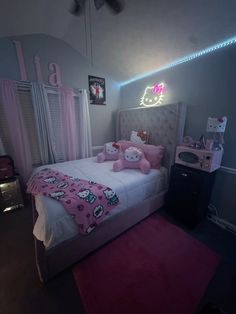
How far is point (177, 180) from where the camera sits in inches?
80.9

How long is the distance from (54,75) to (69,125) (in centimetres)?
94

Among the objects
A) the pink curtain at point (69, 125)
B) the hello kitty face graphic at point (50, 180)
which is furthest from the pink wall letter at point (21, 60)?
the hello kitty face graphic at point (50, 180)

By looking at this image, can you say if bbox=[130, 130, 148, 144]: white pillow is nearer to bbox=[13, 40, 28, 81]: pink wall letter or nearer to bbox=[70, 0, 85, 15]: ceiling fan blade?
bbox=[70, 0, 85, 15]: ceiling fan blade

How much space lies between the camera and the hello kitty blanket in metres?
1.39

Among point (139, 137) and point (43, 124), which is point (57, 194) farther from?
point (139, 137)

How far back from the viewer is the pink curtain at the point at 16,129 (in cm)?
225

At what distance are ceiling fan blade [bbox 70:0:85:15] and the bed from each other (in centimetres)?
172

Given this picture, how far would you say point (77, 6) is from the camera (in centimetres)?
169

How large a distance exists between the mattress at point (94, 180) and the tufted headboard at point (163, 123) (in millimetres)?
450

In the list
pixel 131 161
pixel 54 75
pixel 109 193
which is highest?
pixel 54 75

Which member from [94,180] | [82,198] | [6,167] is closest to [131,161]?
[94,180]

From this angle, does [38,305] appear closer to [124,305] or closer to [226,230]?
[124,305]

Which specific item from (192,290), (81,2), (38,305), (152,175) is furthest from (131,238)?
(81,2)

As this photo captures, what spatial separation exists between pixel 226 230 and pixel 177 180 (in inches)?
38.0
